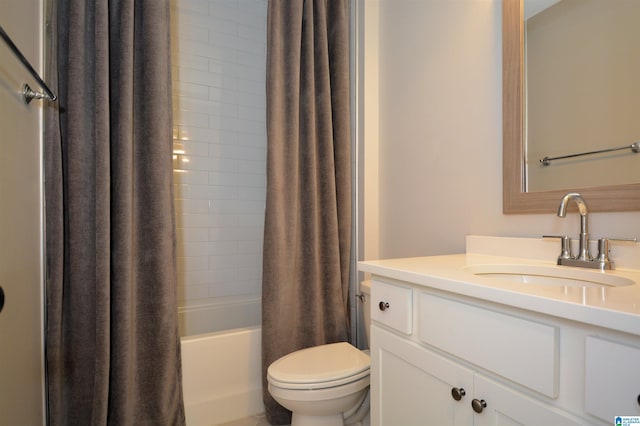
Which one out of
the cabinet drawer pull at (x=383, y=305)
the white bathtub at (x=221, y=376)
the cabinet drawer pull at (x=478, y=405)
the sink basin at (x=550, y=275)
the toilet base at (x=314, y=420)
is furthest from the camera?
the white bathtub at (x=221, y=376)

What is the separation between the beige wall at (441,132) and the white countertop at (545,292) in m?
0.33

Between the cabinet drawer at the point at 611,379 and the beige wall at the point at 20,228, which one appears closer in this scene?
the cabinet drawer at the point at 611,379

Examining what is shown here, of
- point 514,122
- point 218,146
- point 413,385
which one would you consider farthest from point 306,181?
point 413,385

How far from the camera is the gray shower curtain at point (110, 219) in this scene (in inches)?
47.9

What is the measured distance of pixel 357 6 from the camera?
1.85m

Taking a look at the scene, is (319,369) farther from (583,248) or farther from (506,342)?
(583,248)

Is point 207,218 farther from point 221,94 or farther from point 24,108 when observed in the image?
point 24,108

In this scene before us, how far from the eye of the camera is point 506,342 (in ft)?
2.07

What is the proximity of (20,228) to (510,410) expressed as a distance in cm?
148

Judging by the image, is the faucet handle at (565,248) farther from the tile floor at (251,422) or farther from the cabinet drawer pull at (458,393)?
the tile floor at (251,422)

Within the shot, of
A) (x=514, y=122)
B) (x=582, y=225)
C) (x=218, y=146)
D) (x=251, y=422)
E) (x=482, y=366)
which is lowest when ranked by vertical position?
Result: (x=251, y=422)

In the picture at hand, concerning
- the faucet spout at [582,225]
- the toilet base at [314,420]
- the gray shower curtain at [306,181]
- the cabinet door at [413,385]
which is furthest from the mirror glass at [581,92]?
the toilet base at [314,420]

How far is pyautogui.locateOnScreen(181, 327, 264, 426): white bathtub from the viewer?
1448mm

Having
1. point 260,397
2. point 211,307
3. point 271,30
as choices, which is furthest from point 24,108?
point 260,397
